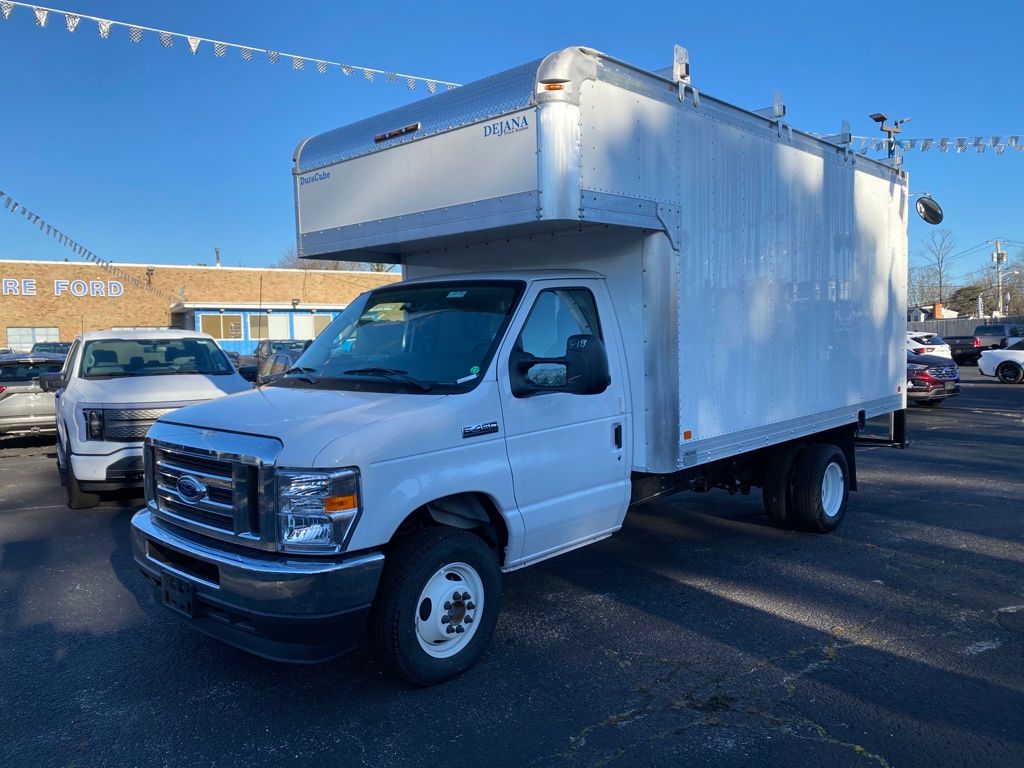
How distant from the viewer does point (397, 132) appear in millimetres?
5109

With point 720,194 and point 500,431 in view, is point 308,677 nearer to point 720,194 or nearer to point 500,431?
point 500,431

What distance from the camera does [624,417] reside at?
4.98 m

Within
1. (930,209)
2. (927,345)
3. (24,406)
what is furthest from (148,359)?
(927,345)

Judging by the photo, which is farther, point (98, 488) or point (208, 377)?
point (208, 377)

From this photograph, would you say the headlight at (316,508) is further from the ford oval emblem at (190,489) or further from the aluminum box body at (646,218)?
the aluminum box body at (646,218)

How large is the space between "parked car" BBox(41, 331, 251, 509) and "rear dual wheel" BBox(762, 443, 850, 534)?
5801 mm

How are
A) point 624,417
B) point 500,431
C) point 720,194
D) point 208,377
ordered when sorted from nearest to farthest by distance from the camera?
point 500,431
point 624,417
point 720,194
point 208,377

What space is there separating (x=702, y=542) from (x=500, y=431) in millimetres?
→ 3416

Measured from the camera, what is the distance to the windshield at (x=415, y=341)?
431 cm

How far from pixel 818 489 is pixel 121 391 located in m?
6.88

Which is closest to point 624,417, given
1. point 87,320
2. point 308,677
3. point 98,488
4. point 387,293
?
point 387,293

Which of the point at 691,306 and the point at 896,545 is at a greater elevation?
the point at 691,306

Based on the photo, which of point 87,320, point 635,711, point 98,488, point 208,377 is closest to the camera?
point 635,711

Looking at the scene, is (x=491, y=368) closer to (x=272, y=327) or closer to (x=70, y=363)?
(x=70, y=363)
